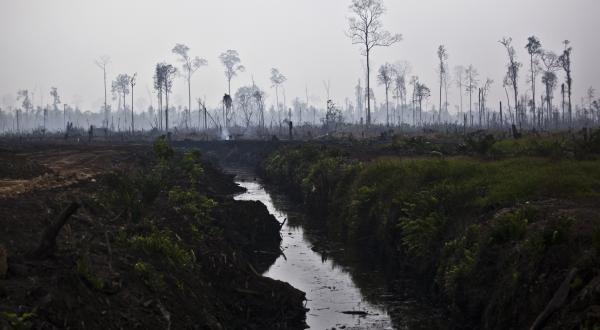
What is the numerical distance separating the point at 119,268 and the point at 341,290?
23.0 ft

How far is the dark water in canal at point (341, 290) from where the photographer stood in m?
13.1

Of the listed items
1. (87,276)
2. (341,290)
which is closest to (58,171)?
(341,290)

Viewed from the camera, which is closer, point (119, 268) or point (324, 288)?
point (119, 268)

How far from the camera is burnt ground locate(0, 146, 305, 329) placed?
27.5 ft

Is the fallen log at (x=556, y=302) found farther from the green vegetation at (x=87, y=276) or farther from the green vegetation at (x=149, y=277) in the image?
the green vegetation at (x=87, y=276)

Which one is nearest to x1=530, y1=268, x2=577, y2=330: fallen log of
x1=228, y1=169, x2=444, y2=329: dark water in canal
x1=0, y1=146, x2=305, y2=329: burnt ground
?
x1=228, y1=169, x2=444, y2=329: dark water in canal

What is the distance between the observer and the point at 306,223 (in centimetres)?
2577

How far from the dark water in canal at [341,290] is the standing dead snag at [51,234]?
5784mm

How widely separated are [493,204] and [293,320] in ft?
18.4

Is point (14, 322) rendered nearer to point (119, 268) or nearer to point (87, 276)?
point (87, 276)

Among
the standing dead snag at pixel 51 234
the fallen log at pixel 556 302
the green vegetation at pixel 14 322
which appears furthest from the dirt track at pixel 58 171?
the fallen log at pixel 556 302

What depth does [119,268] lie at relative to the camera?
1042 centimetres

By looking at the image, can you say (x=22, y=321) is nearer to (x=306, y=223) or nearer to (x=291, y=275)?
(x=291, y=275)

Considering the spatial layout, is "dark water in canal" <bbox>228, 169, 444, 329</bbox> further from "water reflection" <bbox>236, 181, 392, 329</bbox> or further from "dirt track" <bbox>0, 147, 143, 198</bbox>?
"dirt track" <bbox>0, 147, 143, 198</bbox>
